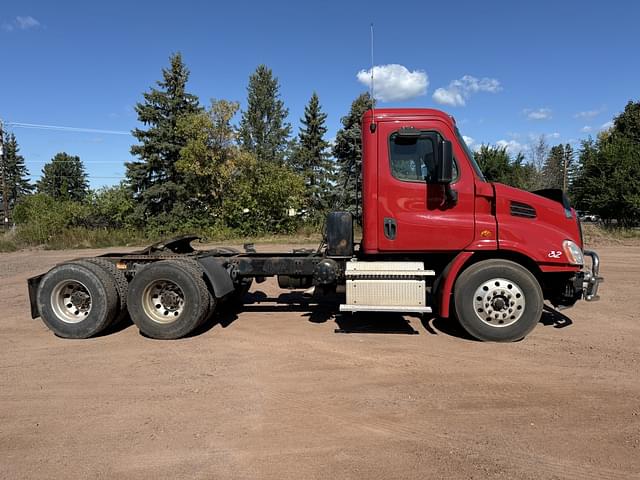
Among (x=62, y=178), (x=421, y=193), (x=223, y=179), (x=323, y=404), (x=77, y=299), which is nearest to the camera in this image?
(x=323, y=404)

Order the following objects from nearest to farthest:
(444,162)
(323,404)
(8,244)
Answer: (323,404) → (444,162) → (8,244)

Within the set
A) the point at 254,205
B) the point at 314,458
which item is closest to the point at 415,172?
the point at 314,458

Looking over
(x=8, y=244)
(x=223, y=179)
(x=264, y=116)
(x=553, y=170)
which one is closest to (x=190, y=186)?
(x=223, y=179)

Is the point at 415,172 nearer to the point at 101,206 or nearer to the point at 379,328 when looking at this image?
the point at 379,328

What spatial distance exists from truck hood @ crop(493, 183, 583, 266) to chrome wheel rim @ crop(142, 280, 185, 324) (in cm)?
429

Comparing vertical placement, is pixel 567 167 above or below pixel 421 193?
above

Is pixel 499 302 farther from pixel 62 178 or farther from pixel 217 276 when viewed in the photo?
pixel 62 178

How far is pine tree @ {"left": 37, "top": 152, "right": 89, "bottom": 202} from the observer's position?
77812mm

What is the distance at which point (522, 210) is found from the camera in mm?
5844

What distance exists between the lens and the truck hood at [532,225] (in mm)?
5723

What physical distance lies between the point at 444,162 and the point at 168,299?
4.01m

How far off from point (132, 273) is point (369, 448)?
15.0 feet

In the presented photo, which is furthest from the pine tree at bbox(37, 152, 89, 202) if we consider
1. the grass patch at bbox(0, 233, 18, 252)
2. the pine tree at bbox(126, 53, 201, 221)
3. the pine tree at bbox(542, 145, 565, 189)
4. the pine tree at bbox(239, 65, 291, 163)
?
the pine tree at bbox(542, 145, 565, 189)

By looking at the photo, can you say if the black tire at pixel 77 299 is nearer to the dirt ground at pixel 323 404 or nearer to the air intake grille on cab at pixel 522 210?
the dirt ground at pixel 323 404
